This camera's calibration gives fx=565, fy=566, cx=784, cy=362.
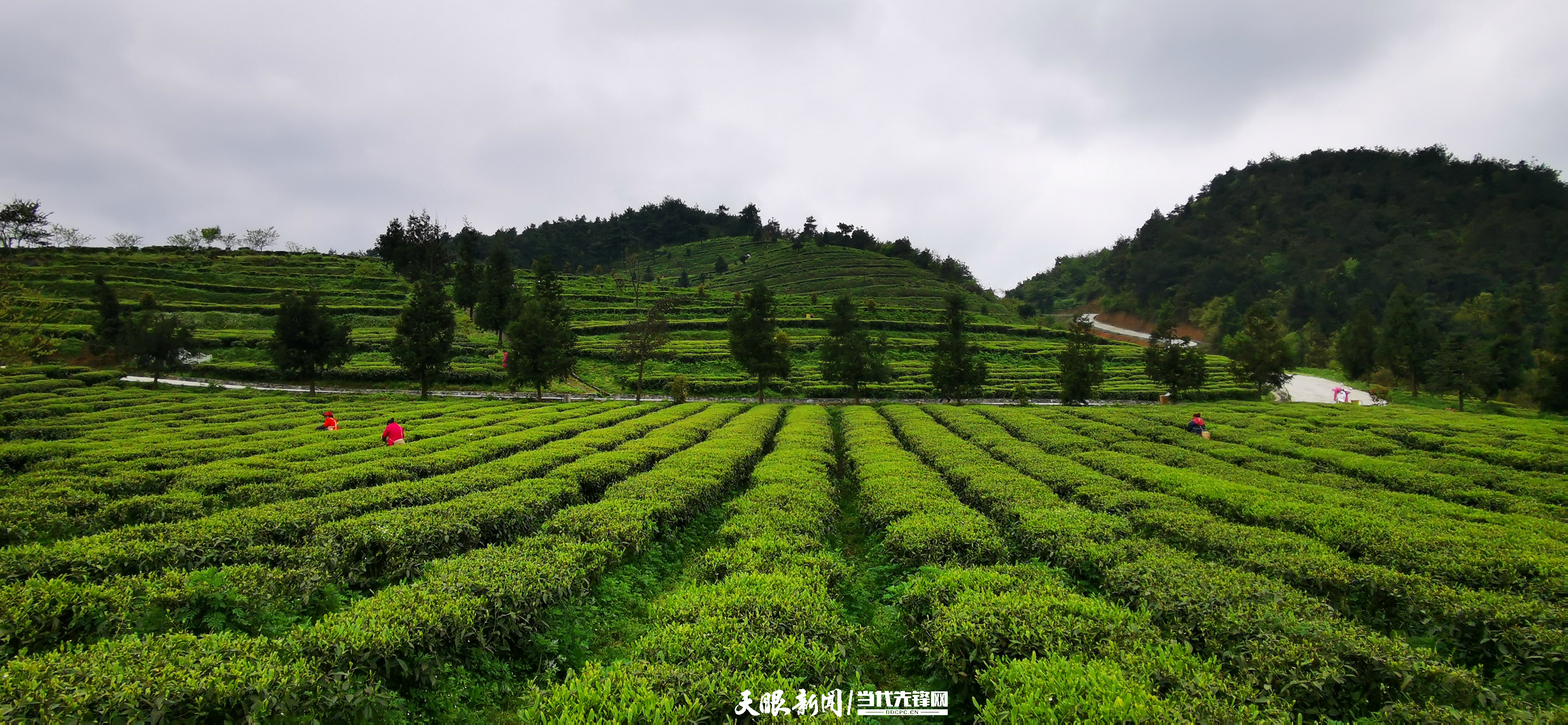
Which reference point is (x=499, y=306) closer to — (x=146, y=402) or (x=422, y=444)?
(x=146, y=402)

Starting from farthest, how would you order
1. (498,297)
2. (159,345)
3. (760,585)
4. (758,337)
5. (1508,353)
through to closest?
(498,297) → (1508,353) → (758,337) → (159,345) → (760,585)

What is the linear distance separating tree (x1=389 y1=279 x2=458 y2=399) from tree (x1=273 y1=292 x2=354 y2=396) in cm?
410

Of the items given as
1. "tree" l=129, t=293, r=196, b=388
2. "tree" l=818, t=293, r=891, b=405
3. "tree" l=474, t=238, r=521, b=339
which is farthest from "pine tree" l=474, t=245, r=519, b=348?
"tree" l=818, t=293, r=891, b=405

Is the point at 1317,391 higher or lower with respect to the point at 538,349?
lower

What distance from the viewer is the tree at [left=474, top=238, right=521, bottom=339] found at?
5078cm

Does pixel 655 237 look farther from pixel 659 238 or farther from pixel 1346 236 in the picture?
pixel 1346 236

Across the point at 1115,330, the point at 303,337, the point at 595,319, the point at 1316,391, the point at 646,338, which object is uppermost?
the point at 1115,330

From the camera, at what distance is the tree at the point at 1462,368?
37.5 m

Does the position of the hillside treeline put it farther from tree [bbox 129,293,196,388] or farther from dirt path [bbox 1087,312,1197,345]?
tree [bbox 129,293,196,388]

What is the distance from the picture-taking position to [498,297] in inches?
2024

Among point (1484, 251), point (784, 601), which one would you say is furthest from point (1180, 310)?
point (784, 601)

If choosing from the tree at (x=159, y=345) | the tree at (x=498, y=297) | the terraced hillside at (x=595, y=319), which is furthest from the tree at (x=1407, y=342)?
the tree at (x=159, y=345)

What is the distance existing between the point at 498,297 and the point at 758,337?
1118 inches

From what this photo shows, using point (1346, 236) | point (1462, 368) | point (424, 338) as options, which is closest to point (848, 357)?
point (424, 338)
